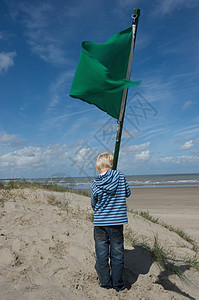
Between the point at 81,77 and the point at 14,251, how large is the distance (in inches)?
96.0

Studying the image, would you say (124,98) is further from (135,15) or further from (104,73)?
(135,15)

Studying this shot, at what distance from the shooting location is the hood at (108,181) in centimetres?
305

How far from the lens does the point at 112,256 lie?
3.07 metres

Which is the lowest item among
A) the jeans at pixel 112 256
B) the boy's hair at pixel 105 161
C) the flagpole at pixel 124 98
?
the jeans at pixel 112 256

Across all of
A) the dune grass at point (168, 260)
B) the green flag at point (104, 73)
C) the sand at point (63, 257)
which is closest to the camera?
the sand at point (63, 257)

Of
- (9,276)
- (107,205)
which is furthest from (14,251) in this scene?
(107,205)

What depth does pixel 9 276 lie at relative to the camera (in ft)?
9.34

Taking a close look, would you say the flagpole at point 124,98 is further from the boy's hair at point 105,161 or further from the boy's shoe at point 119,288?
the boy's shoe at point 119,288

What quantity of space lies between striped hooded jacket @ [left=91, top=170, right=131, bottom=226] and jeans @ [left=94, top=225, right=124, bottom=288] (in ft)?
0.35

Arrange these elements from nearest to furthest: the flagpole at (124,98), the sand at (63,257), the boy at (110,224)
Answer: the sand at (63,257) < the boy at (110,224) < the flagpole at (124,98)

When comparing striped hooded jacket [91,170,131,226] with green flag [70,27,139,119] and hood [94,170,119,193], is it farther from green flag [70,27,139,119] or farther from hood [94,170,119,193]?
green flag [70,27,139,119]

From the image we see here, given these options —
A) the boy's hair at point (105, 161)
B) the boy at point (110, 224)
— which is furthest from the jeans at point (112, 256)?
the boy's hair at point (105, 161)

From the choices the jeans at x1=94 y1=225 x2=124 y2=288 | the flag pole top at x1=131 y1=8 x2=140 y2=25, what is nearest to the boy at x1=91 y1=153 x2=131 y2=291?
the jeans at x1=94 y1=225 x2=124 y2=288

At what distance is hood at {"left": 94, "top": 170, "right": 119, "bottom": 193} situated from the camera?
10.0 ft
